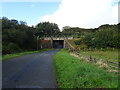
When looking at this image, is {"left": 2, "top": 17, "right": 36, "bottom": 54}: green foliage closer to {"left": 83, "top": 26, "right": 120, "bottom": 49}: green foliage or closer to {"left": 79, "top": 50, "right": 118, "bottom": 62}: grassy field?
{"left": 79, "top": 50, "right": 118, "bottom": 62}: grassy field

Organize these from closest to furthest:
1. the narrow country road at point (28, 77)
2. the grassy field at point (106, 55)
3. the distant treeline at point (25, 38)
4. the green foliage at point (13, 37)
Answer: the narrow country road at point (28, 77), the grassy field at point (106, 55), the green foliage at point (13, 37), the distant treeline at point (25, 38)

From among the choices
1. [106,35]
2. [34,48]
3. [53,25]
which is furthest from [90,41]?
[53,25]

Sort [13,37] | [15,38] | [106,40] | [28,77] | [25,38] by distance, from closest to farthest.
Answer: [28,77] → [13,37] → [15,38] → [25,38] → [106,40]

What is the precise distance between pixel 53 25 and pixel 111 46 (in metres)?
68.3

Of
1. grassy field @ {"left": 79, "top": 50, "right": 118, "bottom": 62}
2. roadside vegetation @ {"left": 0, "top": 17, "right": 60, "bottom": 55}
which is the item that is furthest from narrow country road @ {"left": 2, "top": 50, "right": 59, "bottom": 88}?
roadside vegetation @ {"left": 0, "top": 17, "right": 60, "bottom": 55}

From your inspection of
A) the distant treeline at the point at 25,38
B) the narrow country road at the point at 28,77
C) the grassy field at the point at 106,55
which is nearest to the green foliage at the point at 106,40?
the distant treeline at the point at 25,38

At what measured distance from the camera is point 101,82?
18.9 feet

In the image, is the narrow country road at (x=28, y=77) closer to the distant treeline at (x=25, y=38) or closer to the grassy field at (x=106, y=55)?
the grassy field at (x=106, y=55)

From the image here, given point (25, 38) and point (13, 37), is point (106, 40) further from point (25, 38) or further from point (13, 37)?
A: point (13, 37)

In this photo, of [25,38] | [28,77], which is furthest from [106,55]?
[25,38]

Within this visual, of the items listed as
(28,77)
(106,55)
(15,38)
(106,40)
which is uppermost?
(15,38)

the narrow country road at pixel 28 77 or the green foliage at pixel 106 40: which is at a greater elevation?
the green foliage at pixel 106 40

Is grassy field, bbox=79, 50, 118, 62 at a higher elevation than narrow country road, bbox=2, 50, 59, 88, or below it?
below

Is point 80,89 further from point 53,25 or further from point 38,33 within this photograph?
point 53,25
